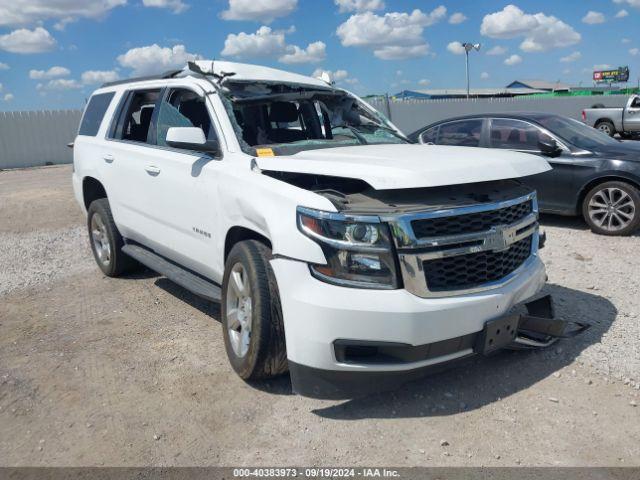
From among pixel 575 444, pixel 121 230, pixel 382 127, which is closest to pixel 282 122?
pixel 382 127

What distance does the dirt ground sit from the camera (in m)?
2.93

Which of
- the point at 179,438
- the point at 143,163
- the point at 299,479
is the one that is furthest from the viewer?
the point at 143,163

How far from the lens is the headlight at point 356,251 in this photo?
291cm

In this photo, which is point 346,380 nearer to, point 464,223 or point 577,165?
point 464,223

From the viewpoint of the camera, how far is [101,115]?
6000 mm

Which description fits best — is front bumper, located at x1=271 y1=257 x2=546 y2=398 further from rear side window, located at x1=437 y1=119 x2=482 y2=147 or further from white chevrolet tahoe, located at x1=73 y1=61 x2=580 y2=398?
rear side window, located at x1=437 y1=119 x2=482 y2=147

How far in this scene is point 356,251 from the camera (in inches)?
115

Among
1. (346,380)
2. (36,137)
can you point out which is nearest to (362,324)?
(346,380)

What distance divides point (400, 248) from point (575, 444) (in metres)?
1.35

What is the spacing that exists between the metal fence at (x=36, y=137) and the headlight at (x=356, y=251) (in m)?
22.0

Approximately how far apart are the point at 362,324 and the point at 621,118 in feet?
70.0

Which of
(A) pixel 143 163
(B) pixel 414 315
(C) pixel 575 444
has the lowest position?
(C) pixel 575 444

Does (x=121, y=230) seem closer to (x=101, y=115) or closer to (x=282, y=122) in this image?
(x=101, y=115)

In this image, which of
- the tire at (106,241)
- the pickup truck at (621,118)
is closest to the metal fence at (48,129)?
the pickup truck at (621,118)
